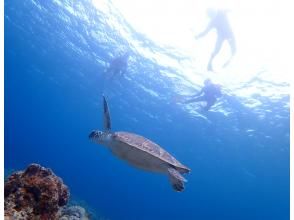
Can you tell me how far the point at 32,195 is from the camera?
4.52 meters

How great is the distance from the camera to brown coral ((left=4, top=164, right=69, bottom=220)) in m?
4.34

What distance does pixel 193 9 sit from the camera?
1241 cm

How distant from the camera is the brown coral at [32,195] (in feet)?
14.2

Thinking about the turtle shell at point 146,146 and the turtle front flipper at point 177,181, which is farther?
the turtle shell at point 146,146

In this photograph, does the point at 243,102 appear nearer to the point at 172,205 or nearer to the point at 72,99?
the point at 72,99

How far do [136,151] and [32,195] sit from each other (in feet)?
5.23

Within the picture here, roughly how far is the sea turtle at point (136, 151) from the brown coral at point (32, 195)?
37.5 inches

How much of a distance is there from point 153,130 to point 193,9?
24.5m

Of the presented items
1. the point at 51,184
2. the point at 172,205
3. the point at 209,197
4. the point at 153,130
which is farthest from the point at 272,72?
the point at 172,205

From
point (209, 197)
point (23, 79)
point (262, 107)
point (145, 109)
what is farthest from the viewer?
point (209, 197)

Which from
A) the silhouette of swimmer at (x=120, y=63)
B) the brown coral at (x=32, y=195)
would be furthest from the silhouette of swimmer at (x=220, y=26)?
the silhouette of swimmer at (x=120, y=63)

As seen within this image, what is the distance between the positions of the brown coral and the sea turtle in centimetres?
95

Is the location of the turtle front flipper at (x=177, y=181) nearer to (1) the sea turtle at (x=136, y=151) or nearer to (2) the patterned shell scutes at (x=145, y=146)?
(1) the sea turtle at (x=136, y=151)

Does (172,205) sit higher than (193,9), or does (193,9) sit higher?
(172,205)
